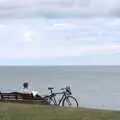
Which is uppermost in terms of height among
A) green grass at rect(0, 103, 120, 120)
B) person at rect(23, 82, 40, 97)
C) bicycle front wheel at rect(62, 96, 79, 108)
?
person at rect(23, 82, 40, 97)

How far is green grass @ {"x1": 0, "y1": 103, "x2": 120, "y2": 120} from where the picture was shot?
14914 mm

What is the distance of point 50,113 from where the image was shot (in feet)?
51.6

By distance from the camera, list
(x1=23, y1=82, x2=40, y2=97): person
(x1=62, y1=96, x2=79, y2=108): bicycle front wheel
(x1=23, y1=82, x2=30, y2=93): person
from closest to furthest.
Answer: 1. (x1=62, y1=96, x2=79, y2=108): bicycle front wheel
2. (x1=23, y1=82, x2=40, y2=97): person
3. (x1=23, y1=82, x2=30, y2=93): person

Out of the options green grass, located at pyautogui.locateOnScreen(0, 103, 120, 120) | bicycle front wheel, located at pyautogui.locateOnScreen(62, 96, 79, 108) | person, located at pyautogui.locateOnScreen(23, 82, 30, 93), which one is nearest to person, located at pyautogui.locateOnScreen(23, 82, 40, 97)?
person, located at pyautogui.locateOnScreen(23, 82, 30, 93)

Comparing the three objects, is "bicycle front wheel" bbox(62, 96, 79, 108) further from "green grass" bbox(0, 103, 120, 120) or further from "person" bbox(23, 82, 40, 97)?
"green grass" bbox(0, 103, 120, 120)

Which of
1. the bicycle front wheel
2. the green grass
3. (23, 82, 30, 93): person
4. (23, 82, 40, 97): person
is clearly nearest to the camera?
the green grass

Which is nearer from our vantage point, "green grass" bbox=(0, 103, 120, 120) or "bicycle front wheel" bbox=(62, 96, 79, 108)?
"green grass" bbox=(0, 103, 120, 120)

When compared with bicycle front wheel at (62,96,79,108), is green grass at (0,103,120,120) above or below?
below

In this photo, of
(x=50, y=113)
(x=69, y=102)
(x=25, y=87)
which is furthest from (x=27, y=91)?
(x=50, y=113)

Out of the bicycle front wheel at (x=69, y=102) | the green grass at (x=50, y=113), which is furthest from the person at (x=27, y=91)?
the green grass at (x=50, y=113)

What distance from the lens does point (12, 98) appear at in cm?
2014

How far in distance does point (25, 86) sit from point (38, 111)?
544cm

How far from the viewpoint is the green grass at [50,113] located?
14914mm

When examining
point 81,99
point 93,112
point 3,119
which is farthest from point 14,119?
point 81,99
